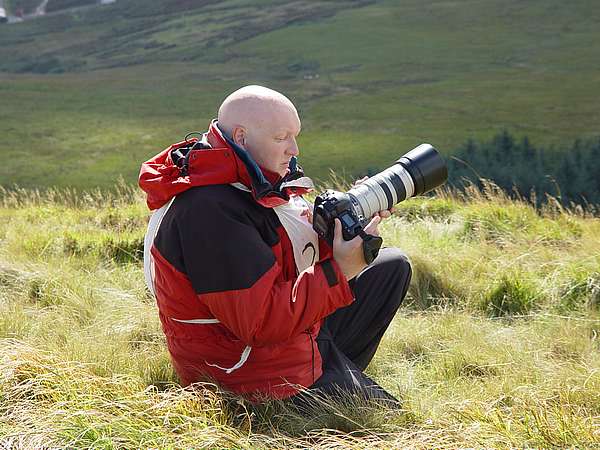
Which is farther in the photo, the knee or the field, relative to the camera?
the knee

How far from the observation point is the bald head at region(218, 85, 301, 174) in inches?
133

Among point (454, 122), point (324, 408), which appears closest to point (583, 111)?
point (454, 122)

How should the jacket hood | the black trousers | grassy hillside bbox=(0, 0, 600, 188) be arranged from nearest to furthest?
the jacket hood → the black trousers → grassy hillside bbox=(0, 0, 600, 188)

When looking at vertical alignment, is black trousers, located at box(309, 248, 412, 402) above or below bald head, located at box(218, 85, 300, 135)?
below

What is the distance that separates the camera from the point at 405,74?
79.7 m

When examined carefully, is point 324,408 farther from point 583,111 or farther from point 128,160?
point 583,111

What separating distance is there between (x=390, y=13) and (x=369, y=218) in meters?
110

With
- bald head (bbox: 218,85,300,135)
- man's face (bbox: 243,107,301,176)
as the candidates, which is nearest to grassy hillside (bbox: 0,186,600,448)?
man's face (bbox: 243,107,301,176)

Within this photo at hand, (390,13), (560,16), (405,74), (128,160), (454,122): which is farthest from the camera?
(390,13)

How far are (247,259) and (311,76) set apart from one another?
258 feet

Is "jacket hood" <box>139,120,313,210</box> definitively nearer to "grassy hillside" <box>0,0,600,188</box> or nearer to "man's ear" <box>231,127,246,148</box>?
"man's ear" <box>231,127,246,148</box>

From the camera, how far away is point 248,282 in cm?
326

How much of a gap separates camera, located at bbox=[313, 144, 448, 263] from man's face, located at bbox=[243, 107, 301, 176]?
0.84 ft

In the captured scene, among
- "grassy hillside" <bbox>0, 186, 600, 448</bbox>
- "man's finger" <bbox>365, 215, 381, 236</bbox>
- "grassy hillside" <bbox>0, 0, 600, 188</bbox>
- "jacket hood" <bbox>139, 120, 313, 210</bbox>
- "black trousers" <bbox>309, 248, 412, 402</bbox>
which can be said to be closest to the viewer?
"grassy hillside" <bbox>0, 186, 600, 448</bbox>
